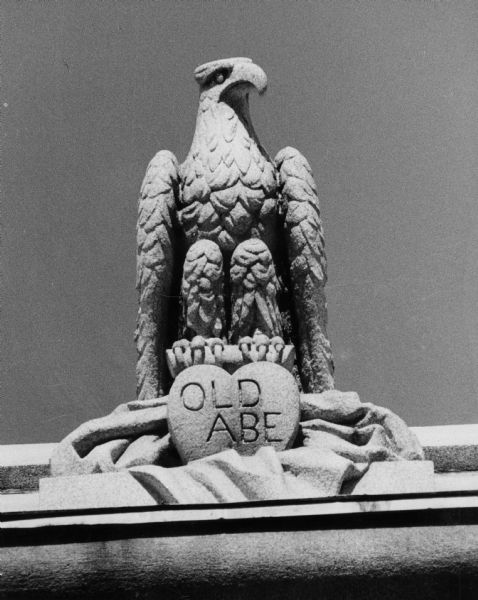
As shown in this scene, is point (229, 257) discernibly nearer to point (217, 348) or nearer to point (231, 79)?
point (217, 348)

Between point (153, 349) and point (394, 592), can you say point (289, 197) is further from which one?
point (394, 592)

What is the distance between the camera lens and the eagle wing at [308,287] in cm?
559

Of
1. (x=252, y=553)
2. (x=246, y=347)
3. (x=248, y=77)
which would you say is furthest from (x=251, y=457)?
(x=248, y=77)

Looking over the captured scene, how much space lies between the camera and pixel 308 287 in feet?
18.4

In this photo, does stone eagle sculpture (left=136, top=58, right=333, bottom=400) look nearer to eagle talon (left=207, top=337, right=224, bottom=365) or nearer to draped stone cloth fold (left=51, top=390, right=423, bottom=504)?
eagle talon (left=207, top=337, right=224, bottom=365)

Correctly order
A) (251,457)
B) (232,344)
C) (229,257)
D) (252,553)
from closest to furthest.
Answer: (252,553), (251,457), (232,344), (229,257)

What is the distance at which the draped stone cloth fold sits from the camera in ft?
14.7

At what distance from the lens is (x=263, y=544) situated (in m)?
3.83

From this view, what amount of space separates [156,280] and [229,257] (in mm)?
359

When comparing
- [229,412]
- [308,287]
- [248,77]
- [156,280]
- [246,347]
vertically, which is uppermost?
[248,77]

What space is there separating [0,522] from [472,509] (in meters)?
1.52

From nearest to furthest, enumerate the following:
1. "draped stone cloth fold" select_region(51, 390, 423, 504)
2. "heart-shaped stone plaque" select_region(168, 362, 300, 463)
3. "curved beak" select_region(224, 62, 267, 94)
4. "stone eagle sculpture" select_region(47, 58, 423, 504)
Answer: "draped stone cloth fold" select_region(51, 390, 423, 504), "stone eagle sculpture" select_region(47, 58, 423, 504), "heart-shaped stone plaque" select_region(168, 362, 300, 463), "curved beak" select_region(224, 62, 267, 94)

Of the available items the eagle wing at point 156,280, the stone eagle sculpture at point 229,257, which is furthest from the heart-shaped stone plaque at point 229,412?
the eagle wing at point 156,280

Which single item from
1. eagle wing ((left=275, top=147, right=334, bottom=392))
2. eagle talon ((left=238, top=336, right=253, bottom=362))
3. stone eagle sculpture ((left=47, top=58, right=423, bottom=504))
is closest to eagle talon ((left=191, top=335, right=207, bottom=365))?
stone eagle sculpture ((left=47, top=58, right=423, bottom=504))
